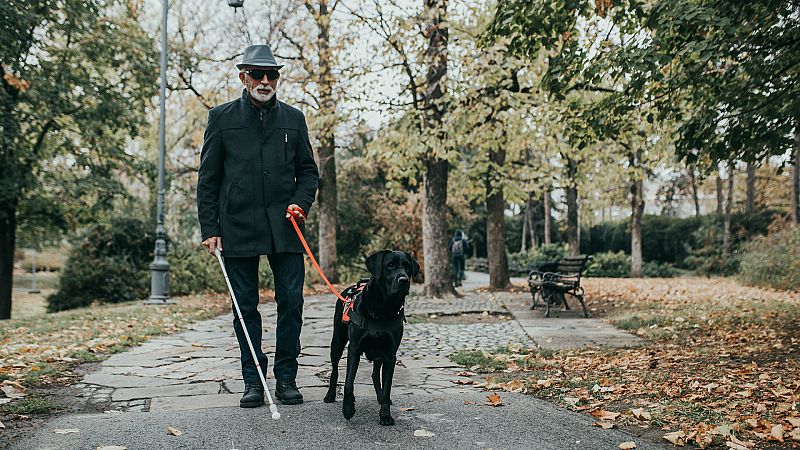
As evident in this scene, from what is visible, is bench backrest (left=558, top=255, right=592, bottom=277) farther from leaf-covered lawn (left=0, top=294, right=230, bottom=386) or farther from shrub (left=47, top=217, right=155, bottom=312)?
shrub (left=47, top=217, right=155, bottom=312)

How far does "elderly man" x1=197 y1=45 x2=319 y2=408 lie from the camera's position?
14.2 feet

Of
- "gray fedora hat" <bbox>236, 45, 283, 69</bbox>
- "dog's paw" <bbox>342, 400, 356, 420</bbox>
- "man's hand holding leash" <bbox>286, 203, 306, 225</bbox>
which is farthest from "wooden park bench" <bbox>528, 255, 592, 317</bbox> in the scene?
"gray fedora hat" <bbox>236, 45, 283, 69</bbox>

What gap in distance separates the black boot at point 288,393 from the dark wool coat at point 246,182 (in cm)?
87

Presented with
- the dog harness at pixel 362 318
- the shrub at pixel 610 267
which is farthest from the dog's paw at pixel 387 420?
the shrub at pixel 610 267

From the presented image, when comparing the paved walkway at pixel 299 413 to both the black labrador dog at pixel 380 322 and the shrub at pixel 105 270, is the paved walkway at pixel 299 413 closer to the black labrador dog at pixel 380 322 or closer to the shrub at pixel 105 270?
the black labrador dog at pixel 380 322

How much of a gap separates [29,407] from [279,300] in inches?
65.4

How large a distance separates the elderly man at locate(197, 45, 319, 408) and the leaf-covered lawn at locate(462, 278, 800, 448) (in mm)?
1816

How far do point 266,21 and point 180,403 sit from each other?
1502 cm

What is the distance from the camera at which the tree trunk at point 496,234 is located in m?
15.7

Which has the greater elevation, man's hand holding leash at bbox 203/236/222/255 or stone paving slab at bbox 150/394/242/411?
man's hand holding leash at bbox 203/236/222/255

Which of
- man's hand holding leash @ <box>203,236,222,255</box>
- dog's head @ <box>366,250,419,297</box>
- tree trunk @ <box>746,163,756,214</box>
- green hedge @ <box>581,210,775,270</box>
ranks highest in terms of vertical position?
tree trunk @ <box>746,163,756,214</box>

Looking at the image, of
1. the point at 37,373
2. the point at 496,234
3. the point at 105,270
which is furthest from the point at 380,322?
the point at 105,270

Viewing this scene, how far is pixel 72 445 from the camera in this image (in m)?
3.46

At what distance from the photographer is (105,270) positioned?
15.5 meters
